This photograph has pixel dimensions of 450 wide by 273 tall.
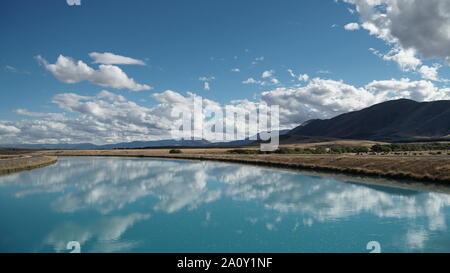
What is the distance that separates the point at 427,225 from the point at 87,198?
101 ft

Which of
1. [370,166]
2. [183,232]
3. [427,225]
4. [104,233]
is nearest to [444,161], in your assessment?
[370,166]

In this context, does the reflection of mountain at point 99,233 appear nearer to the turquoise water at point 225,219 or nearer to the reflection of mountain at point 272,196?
the turquoise water at point 225,219

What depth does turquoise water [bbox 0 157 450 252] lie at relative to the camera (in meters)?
18.0

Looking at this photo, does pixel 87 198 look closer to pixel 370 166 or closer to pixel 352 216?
pixel 352 216

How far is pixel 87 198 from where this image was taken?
110 ft

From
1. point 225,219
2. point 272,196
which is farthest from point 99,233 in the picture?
point 272,196

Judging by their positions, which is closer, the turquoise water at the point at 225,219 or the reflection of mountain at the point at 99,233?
the reflection of mountain at the point at 99,233

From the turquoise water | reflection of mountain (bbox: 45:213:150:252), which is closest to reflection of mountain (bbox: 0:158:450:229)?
the turquoise water

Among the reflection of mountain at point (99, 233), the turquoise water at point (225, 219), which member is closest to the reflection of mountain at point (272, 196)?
the turquoise water at point (225, 219)

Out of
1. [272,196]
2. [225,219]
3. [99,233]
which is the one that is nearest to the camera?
[99,233]

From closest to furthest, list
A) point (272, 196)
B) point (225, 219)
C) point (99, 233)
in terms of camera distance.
Result: point (99, 233)
point (225, 219)
point (272, 196)

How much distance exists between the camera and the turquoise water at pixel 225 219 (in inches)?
709

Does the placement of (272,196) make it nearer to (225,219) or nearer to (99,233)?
(225,219)

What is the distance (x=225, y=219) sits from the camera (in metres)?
24.0
